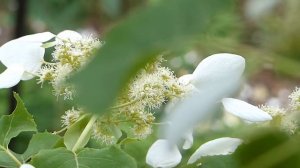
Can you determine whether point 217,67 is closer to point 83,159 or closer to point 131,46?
point 83,159

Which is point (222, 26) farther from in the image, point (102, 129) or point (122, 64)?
point (122, 64)

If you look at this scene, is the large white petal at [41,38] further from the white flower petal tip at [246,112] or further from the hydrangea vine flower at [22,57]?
the white flower petal tip at [246,112]

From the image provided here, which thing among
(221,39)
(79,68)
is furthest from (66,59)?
(221,39)

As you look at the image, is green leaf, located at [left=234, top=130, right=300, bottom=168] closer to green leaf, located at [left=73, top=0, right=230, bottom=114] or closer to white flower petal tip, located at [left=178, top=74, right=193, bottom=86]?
green leaf, located at [left=73, top=0, right=230, bottom=114]

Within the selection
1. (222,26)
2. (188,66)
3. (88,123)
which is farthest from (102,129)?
(222,26)

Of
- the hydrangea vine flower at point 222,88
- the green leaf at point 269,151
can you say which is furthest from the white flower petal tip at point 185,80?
the green leaf at point 269,151

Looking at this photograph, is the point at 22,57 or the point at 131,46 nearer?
the point at 131,46

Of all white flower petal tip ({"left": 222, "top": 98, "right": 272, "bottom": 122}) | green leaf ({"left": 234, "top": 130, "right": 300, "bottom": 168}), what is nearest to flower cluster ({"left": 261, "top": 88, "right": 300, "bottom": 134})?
white flower petal tip ({"left": 222, "top": 98, "right": 272, "bottom": 122})
